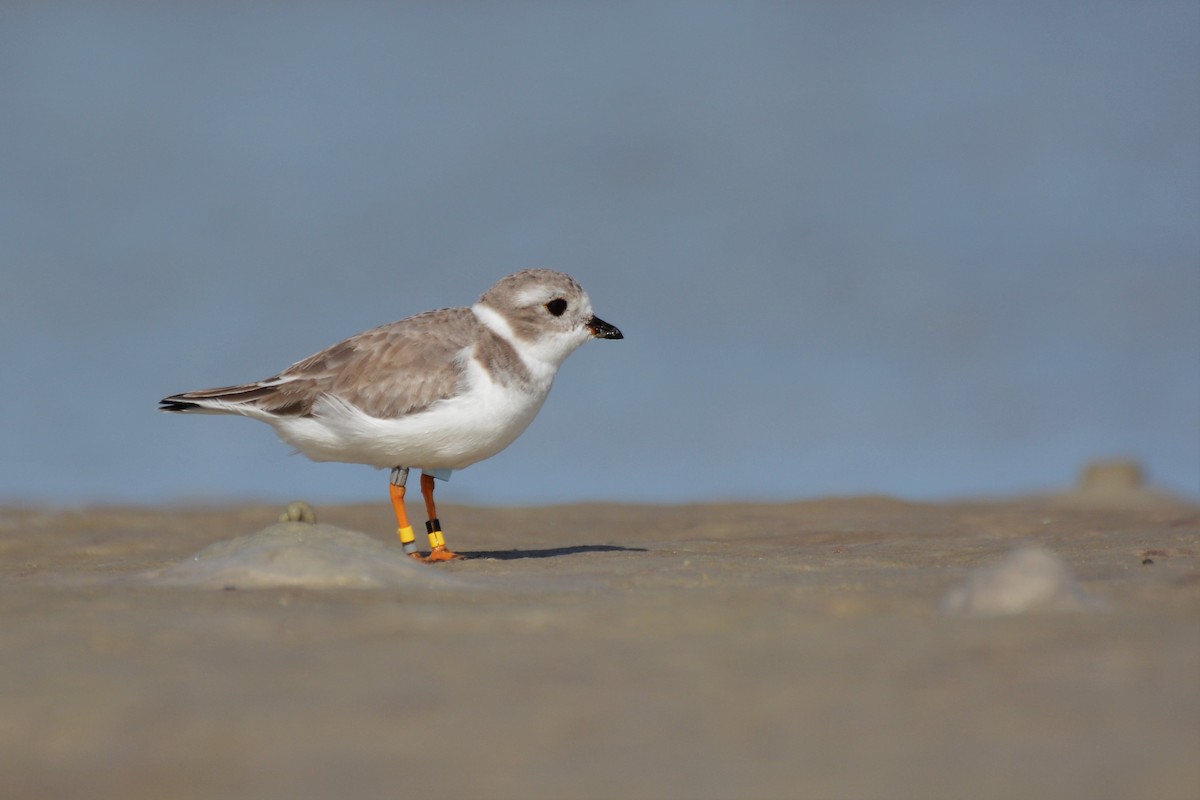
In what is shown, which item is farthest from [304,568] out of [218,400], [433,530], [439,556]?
[218,400]

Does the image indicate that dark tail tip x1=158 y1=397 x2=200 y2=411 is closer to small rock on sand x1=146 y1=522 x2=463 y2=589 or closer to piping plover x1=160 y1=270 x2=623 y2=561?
piping plover x1=160 y1=270 x2=623 y2=561

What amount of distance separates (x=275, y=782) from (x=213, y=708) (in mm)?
710

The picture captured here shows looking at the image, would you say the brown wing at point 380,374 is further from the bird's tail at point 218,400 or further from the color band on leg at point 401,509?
the color band on leg at point 401,509

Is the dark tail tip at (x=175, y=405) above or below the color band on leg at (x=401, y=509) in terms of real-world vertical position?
above

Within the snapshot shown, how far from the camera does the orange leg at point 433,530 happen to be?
9.57 m

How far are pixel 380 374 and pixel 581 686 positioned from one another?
17.5 feet

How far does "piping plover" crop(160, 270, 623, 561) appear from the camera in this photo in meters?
9.25

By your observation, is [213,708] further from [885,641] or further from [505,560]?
[505,560]

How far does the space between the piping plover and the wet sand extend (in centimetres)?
173

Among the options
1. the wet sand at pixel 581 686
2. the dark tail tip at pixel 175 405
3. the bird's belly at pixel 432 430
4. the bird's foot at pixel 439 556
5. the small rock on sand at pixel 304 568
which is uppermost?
the dark tail tip at pixel 175 405

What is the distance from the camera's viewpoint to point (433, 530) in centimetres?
977

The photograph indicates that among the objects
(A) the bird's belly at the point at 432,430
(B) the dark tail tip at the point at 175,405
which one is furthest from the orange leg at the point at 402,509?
(B) the dark tail tip at the point at 175,405

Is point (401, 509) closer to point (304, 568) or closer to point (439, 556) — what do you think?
point (439, 556)

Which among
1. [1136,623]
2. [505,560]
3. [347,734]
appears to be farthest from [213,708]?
[505,560]
